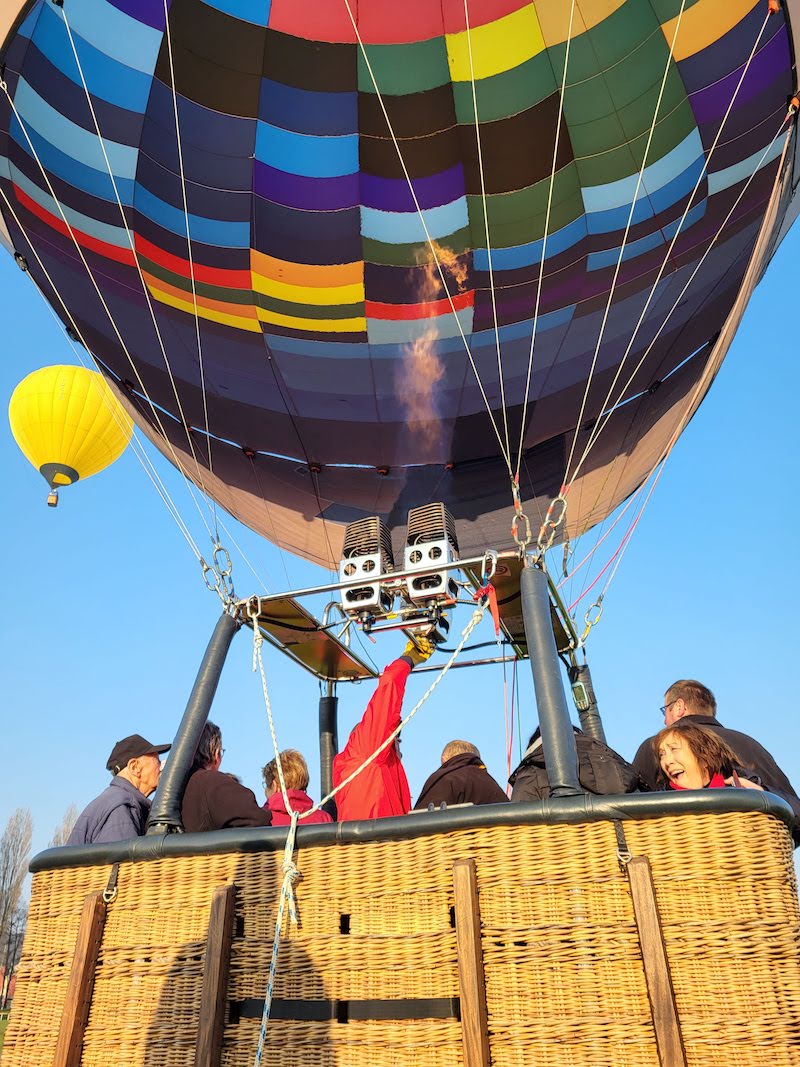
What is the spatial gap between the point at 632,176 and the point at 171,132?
10.0ft

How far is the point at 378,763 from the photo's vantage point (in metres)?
3.11

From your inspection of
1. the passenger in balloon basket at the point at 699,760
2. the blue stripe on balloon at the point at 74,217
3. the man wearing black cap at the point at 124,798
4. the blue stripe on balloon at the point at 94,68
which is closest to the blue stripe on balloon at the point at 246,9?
the blue stripe on balloon at the point at 94,68

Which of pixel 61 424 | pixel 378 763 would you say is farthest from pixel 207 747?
pixel 61 424

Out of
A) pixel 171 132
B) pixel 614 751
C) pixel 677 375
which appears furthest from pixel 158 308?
pixel 614 751

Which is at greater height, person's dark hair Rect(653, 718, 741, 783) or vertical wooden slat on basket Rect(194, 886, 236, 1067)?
person's dark hair Rect(653, 718, 741, 783)

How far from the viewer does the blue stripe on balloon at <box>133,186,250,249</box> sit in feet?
18.6

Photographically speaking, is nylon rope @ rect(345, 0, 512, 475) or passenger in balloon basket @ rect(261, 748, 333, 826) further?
nylon rope @ rect(345, 0, 512, 475)

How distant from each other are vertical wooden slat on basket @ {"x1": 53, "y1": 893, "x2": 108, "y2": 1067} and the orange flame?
15.3 ft

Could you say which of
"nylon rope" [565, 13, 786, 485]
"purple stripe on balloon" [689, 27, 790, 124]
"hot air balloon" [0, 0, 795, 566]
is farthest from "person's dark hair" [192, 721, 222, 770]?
"purple stripe on balloon" [689, 27, 790, 124]

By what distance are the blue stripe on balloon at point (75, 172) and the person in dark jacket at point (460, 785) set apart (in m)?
4.57

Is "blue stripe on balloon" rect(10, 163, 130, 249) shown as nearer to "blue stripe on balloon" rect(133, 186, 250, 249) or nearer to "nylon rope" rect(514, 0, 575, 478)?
"blue stripe on balloon" rect(133, 186, 250, 249)

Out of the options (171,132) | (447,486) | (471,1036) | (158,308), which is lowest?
(471,1036)

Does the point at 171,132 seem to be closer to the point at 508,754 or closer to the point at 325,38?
the point at 325,38

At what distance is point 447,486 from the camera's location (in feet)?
22.3
